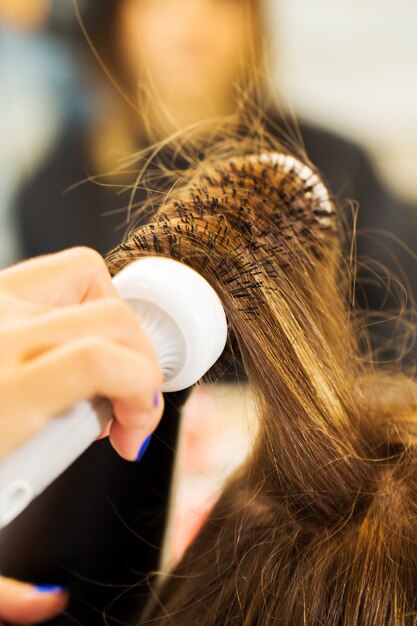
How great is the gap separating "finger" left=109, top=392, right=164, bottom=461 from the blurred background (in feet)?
3.80

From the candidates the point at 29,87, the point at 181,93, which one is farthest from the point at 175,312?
the point at 29,87

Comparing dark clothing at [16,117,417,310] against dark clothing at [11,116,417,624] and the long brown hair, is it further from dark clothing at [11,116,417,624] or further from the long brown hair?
the long brown hair

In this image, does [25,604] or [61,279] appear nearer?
[61,279]

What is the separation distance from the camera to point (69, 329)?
0.33 m

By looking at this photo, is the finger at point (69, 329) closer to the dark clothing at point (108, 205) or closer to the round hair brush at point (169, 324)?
the round hair brush at point (169, 324)

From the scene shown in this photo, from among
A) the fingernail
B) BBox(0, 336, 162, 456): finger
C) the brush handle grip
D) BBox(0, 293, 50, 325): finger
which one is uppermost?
BBox(0, 293, 50, 325): finger

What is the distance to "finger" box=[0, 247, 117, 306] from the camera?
1.27 feet

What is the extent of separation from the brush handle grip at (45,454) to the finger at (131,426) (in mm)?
13

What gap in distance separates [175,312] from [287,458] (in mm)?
203

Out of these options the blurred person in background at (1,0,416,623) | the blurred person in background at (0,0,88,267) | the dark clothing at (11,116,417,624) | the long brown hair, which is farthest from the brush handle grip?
the blurred person in background at (0,0,88,267)

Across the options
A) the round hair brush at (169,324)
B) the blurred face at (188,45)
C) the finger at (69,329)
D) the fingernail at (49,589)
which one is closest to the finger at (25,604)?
the fingernail at (49,589)

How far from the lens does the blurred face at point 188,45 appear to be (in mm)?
1503

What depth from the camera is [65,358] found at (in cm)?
31

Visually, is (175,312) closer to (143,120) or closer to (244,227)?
(244,227)
